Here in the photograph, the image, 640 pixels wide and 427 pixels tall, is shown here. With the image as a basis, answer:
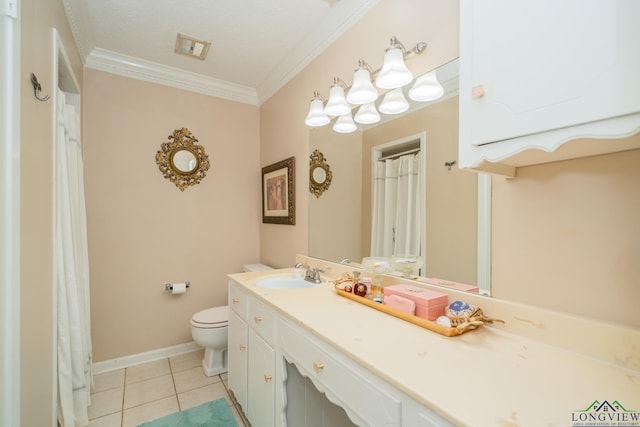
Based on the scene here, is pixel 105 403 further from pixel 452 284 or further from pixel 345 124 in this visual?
pixel 345 124

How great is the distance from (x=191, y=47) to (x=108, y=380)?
2676mm

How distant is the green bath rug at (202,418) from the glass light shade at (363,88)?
81.3 inches

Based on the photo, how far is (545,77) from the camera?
0.73m

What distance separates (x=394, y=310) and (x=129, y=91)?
2739mm

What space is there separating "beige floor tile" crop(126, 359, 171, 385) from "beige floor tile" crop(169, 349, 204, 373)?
0.15 feet

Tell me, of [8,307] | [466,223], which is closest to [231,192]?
[8,307]

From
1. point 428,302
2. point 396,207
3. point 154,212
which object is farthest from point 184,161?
point 428,302

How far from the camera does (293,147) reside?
2461 millimetres

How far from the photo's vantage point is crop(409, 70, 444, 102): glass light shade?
52.1 inches

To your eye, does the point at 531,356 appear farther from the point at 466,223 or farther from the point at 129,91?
the point at 129,91

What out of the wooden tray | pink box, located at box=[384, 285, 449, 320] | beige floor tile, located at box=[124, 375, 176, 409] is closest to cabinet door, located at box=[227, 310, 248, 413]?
beige floor tile, located at box=[124, 375, 176, 409]

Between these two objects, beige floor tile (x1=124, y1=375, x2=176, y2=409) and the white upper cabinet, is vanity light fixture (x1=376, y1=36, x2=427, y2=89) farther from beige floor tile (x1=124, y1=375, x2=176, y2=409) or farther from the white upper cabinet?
beige floor tile (x1=124, y1=375, x2=176, y2=409)

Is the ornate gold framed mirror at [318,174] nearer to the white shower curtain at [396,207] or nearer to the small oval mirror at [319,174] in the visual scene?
the small oval mirror at [319,174]

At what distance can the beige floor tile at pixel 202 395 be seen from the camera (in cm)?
198
